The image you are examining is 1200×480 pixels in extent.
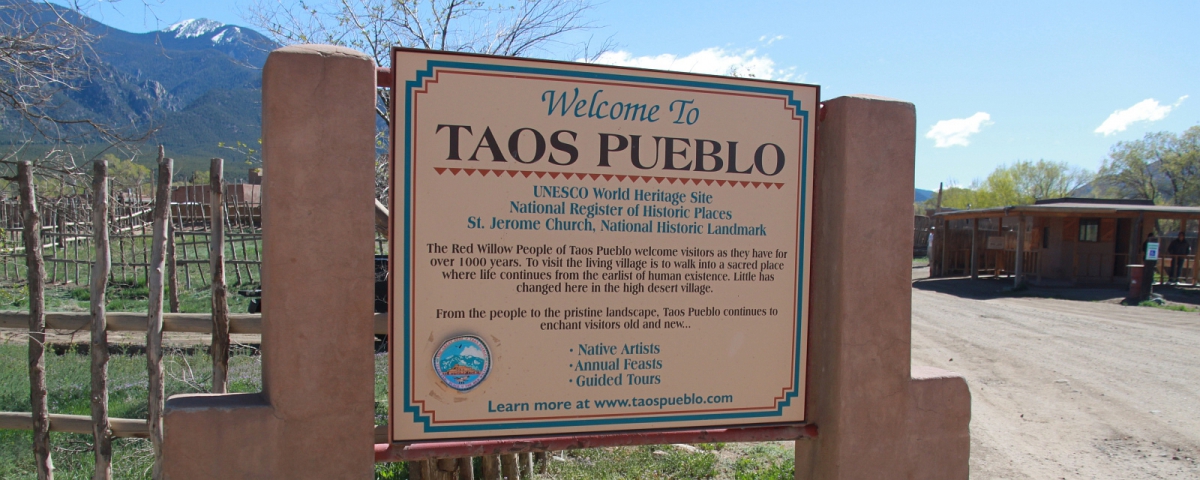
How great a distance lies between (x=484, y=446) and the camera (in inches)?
105

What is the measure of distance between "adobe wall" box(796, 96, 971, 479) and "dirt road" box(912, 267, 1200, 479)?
2.99m

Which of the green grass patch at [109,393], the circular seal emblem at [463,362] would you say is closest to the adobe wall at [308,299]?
the circular seal emblem at [463,362]

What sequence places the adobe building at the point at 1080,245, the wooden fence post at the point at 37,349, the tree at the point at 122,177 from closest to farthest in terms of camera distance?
1. the wooden fence post at the point at 37,349
2. the tree at the point at 122,177
3. the adobe building at the point at 1080,245

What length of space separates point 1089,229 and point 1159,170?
32.8m

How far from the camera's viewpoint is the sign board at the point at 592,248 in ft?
8.58

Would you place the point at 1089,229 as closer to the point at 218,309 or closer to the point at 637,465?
the point at 637,465

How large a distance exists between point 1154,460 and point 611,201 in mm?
5934

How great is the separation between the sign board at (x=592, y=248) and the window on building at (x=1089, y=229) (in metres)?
22.6

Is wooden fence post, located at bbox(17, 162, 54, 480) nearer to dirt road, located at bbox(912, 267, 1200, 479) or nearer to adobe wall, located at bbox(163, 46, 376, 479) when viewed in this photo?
adobe wall, located at bbox(163, 46, 376, 479)

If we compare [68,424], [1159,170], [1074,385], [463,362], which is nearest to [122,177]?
[68,424]

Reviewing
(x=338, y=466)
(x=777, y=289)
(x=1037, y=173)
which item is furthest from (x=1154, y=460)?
(x=1037, y=173)

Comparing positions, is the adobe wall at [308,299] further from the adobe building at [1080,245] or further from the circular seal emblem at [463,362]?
the adobe building at [1080,245]

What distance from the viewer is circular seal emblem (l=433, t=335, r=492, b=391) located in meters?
2.64

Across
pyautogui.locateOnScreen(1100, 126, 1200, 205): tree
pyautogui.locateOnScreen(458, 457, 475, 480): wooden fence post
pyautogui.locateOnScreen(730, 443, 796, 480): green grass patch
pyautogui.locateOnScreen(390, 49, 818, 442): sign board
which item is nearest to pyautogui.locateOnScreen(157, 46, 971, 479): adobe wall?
pyautogui.locateOnScreen(390, 49, 818, 442): sign board
